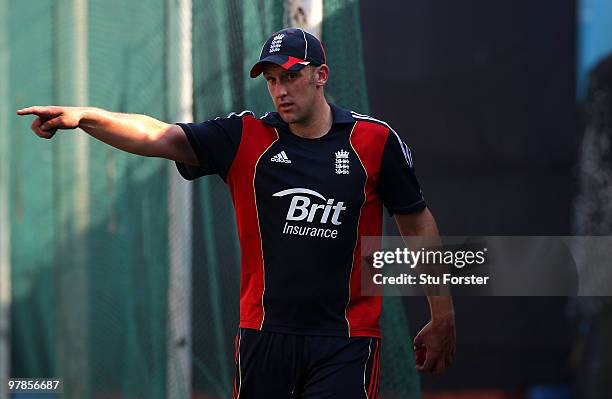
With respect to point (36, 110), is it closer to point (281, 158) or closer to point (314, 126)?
point (281, 158)

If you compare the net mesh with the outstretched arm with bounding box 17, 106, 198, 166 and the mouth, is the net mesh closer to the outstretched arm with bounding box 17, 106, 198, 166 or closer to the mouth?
the mouth

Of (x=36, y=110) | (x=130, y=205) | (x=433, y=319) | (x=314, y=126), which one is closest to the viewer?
(x=36, y=110)

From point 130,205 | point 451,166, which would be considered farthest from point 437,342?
point 130,205

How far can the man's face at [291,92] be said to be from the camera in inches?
167

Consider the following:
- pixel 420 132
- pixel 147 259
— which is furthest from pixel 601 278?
pixel 147 259

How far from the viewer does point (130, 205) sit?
21.9 ft

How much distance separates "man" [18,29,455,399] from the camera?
4.17 m

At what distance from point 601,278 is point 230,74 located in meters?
2.72

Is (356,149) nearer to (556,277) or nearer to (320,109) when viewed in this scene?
(320,109)

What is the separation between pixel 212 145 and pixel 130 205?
2.55 metres

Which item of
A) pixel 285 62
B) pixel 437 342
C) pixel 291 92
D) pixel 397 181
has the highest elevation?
pixel 285 62

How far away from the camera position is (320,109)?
14.2ft

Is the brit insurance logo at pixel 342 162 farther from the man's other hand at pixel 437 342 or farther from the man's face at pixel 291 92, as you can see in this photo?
the man's other hand at pixel 437 342

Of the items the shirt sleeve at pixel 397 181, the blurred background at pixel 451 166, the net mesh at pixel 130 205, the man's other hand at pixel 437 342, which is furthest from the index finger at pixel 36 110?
the blurred background at pixel 451 166
